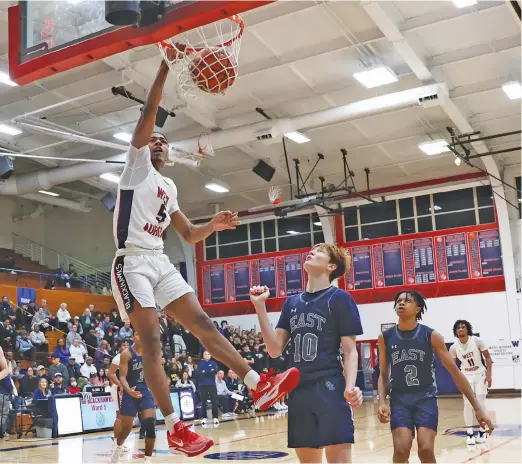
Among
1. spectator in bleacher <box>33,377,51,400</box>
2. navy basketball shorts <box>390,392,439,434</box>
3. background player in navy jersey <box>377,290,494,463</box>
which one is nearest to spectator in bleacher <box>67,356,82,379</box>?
spectator in bleacher <box>33,377,51,400</box>

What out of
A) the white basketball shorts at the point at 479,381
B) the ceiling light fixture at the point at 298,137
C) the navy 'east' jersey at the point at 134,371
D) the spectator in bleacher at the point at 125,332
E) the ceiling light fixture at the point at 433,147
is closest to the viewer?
the navy 'east' jersey at the point at 134,371

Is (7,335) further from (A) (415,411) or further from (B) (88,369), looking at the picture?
(A) (415,411)

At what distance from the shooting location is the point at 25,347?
685 inches

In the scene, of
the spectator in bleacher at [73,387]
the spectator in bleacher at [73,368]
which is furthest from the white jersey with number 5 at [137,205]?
the spectator in bleacher at [73,368]

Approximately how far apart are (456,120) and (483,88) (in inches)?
45.0

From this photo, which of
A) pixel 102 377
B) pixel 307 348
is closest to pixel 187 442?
pixel 307 348

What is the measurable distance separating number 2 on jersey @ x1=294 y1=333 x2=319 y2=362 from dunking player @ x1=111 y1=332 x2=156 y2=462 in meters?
4.52

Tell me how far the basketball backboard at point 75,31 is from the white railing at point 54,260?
21.0 metres

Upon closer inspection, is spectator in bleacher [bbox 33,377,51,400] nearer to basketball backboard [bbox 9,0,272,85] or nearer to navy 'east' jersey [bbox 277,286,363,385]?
basketball backboard [bbox 9,0,272,85]

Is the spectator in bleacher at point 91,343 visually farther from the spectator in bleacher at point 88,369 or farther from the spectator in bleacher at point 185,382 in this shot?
the spectator in bleacher at point 185,382

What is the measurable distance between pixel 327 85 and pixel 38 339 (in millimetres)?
9951

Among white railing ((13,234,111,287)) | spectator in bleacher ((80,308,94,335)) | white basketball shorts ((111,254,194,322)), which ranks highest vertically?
white railing ((13,234,111,287))

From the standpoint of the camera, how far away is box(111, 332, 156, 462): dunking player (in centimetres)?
870

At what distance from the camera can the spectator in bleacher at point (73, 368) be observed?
17.0 meters
